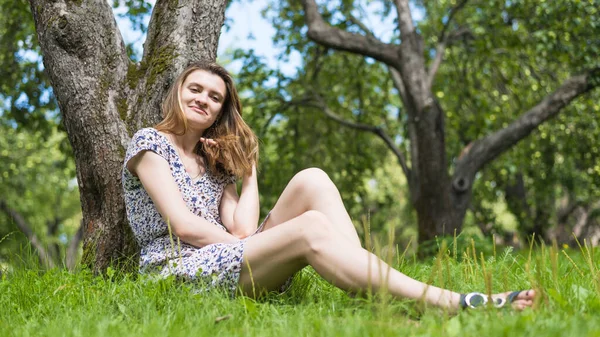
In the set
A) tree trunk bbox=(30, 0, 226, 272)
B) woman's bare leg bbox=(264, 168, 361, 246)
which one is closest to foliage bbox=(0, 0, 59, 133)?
tree trunk bbox=(30, 0, 226, 272)

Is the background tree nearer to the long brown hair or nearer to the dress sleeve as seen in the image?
the long brown hair

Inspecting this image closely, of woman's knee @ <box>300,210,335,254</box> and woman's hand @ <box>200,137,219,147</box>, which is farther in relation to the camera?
woman's hand @ <box>200,137,219,147</box>

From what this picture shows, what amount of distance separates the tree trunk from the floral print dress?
1.33 feet

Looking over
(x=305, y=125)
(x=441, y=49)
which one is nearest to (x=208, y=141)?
(x=441, y=49)

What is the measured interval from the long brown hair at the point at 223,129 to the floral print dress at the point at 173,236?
0.12m

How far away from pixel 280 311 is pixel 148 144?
1.19 meters

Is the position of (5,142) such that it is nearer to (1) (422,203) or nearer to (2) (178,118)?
(1) (422,203)

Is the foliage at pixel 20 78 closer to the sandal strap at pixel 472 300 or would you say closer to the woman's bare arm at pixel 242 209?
the woman's bare arm at pixel 242 209

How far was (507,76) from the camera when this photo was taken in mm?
9922

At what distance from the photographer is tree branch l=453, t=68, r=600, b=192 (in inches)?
287

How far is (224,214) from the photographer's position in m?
3.62

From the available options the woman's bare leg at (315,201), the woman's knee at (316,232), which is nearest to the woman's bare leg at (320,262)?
the woman's knee at (316,232)

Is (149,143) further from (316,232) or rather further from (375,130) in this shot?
(375,130)

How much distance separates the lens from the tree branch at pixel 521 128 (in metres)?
7.29
